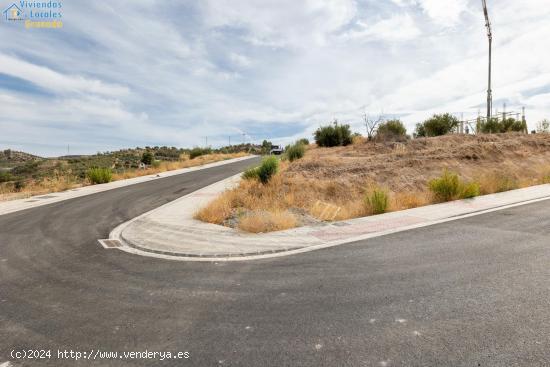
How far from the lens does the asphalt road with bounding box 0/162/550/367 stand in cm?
312

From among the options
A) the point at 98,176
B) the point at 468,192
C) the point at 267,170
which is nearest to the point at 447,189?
the point at 468,192

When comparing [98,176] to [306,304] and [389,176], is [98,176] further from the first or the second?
[306,304]

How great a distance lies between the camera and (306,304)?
4117 mm

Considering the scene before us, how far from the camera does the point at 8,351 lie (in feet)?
11.0

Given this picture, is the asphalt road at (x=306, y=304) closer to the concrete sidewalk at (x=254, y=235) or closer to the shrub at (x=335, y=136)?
the concrete sidewalk at (x=254, y=235)

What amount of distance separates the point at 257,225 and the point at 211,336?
484 cm

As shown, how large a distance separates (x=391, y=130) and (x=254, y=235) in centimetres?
2092

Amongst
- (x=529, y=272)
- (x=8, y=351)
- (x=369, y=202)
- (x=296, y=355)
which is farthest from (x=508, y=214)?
(x=8, y=351)

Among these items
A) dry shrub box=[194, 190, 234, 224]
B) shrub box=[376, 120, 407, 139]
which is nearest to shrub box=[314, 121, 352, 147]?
shrub box=[376, 120, 407, 139]

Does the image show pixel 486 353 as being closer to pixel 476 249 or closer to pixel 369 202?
pixel 476 249

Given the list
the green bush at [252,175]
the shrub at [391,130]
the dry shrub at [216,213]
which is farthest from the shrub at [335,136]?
the dry shrub at [216,213]

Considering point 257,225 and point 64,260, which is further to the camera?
point 257,225

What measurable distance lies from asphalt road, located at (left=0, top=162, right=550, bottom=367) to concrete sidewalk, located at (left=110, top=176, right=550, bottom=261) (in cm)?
55

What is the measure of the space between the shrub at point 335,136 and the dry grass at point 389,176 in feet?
22.6
